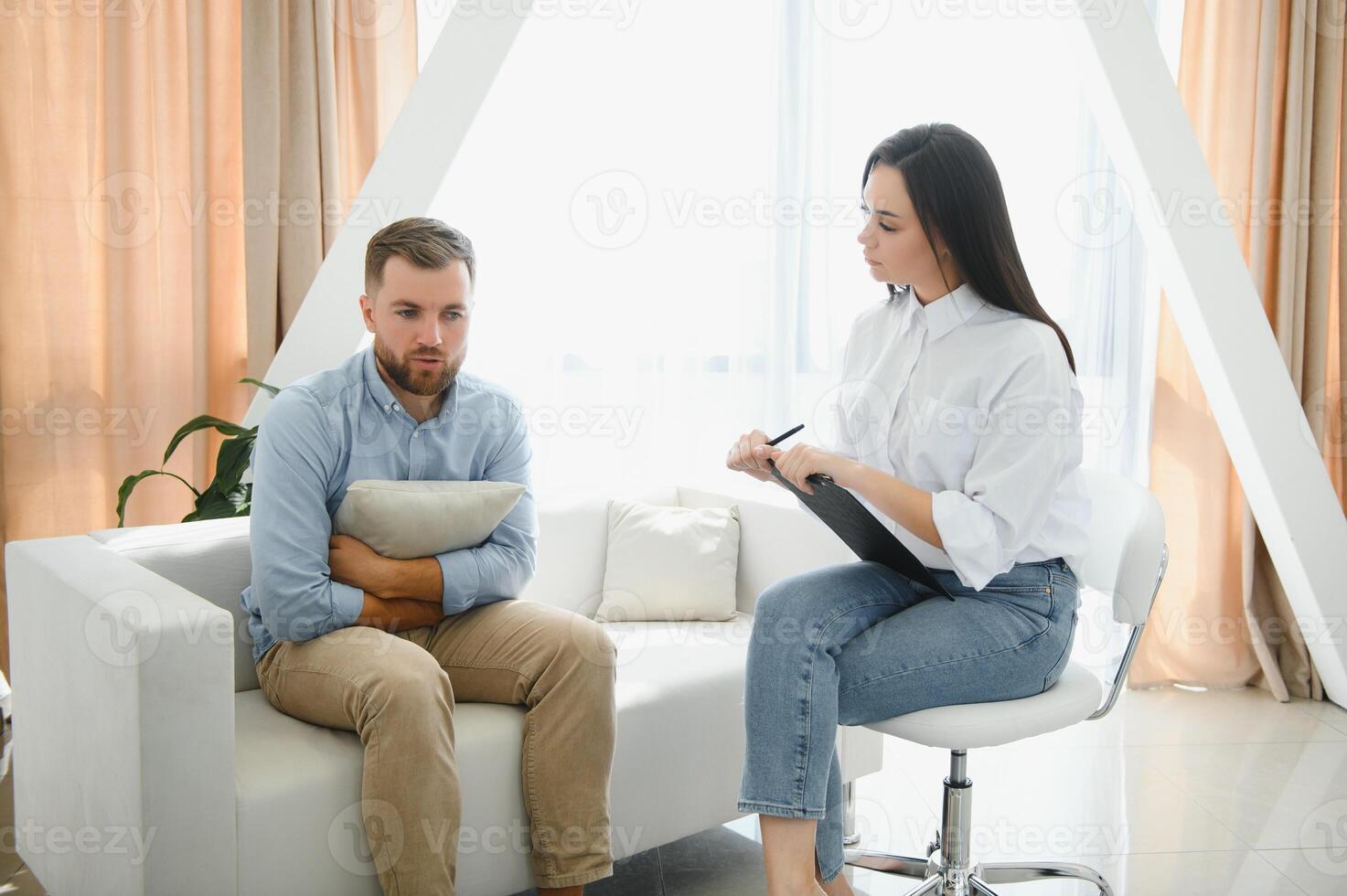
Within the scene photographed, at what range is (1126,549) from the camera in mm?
1793

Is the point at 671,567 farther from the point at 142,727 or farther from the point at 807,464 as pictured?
the point at 142,727

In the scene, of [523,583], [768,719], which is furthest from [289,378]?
[768,719]

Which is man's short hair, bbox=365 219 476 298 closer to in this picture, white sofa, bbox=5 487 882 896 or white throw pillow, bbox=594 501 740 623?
white sofa, bbox=5 487 882 896

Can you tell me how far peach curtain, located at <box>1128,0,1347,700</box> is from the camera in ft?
11.3

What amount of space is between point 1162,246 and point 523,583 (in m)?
2.04

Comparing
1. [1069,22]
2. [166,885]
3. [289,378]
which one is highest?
[1069,22]

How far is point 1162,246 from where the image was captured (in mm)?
2977

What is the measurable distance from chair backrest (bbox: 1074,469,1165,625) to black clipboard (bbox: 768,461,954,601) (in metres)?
0.29

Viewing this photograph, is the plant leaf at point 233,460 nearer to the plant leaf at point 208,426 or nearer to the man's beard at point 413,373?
the plant leaf at point 208,426

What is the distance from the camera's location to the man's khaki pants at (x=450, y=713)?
64.0 inches

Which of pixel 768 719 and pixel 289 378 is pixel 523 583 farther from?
pixel 289 378

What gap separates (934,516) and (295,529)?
104cm

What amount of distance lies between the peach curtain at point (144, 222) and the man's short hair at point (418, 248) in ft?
4.06

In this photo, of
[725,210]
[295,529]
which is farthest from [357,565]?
[725,210]
